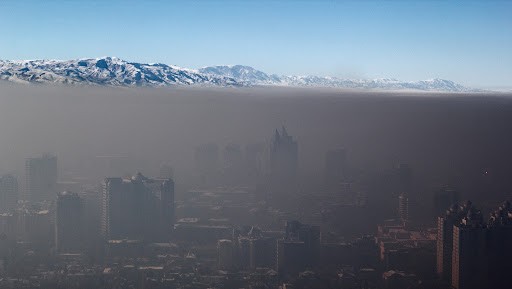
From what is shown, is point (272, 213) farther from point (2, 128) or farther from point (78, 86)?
point (78, 86)

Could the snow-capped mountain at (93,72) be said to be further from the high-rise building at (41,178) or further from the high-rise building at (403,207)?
the high-rise building at (403,207)

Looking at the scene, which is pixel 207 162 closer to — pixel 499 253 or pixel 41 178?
pixel 41 178

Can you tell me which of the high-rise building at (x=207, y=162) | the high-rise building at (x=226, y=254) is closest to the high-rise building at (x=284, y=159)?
the high-rise building at (x=207, y=162)

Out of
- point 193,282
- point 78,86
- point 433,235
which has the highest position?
point 78,86

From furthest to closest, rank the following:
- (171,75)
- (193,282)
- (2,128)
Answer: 1. (171,75)
2. (2,128)
3. (193,282)

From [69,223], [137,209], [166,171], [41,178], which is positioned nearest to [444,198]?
[137,209]

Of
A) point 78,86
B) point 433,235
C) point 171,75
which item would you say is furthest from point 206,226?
point 171,75

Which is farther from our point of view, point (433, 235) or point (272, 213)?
point (272, 213)
